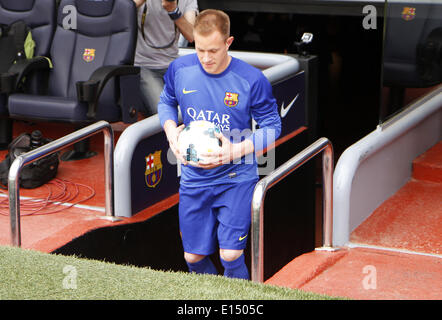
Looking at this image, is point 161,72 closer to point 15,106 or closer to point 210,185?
point 15,106

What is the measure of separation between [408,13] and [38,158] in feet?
8.91

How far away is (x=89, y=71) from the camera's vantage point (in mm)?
5719

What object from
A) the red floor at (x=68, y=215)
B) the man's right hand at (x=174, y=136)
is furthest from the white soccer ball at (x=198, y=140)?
the red floor at (x=68, y=215)

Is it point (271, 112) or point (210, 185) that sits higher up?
point (271, 112)

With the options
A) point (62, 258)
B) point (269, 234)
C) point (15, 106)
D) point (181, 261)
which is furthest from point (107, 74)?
point (62, 258)

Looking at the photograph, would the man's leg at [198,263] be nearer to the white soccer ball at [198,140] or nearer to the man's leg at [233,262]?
the man's leg at [233,262]

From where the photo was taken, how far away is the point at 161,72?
17.5 ft

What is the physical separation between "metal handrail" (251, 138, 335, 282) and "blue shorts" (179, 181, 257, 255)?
204 mm

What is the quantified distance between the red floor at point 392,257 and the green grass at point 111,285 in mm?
593

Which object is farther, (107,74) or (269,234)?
(269,234)

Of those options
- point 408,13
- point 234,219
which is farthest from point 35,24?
point 234,219

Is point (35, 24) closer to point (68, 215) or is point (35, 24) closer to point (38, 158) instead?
point (68, 215)
